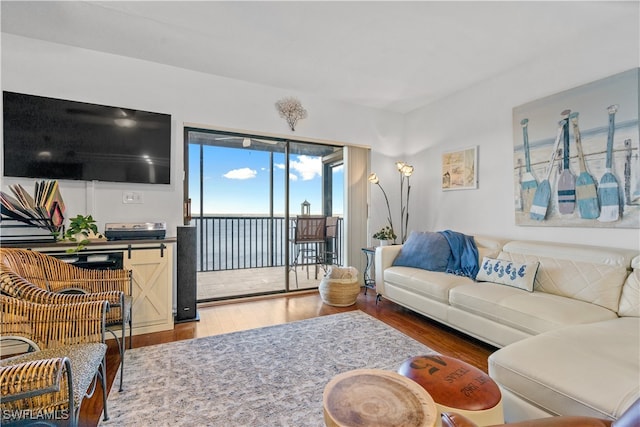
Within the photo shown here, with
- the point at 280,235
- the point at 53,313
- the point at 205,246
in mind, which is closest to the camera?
the point at 53,313

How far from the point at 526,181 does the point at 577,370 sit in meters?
2.18

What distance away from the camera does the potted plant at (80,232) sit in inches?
93.8

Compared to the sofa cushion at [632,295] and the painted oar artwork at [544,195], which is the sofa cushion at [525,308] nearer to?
the sofa cushion at [632,295]

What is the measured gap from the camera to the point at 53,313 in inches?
56.1

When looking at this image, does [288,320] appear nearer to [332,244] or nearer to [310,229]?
[310,229]

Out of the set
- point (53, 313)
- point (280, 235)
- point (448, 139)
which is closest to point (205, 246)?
point (280, 235)

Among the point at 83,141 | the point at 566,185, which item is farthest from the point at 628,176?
the point at 83,141

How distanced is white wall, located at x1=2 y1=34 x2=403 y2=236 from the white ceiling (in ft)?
0.40

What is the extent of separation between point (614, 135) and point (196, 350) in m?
3.73

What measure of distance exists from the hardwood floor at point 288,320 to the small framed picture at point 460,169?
1715mm

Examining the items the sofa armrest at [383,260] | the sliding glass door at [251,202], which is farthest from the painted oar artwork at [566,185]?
the sliding glass door at [251,202]

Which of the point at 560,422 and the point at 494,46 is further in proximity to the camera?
the point at 494,46

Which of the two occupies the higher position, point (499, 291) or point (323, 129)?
point (323, 129)

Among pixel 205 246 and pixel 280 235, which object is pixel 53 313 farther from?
pixel 280 235
